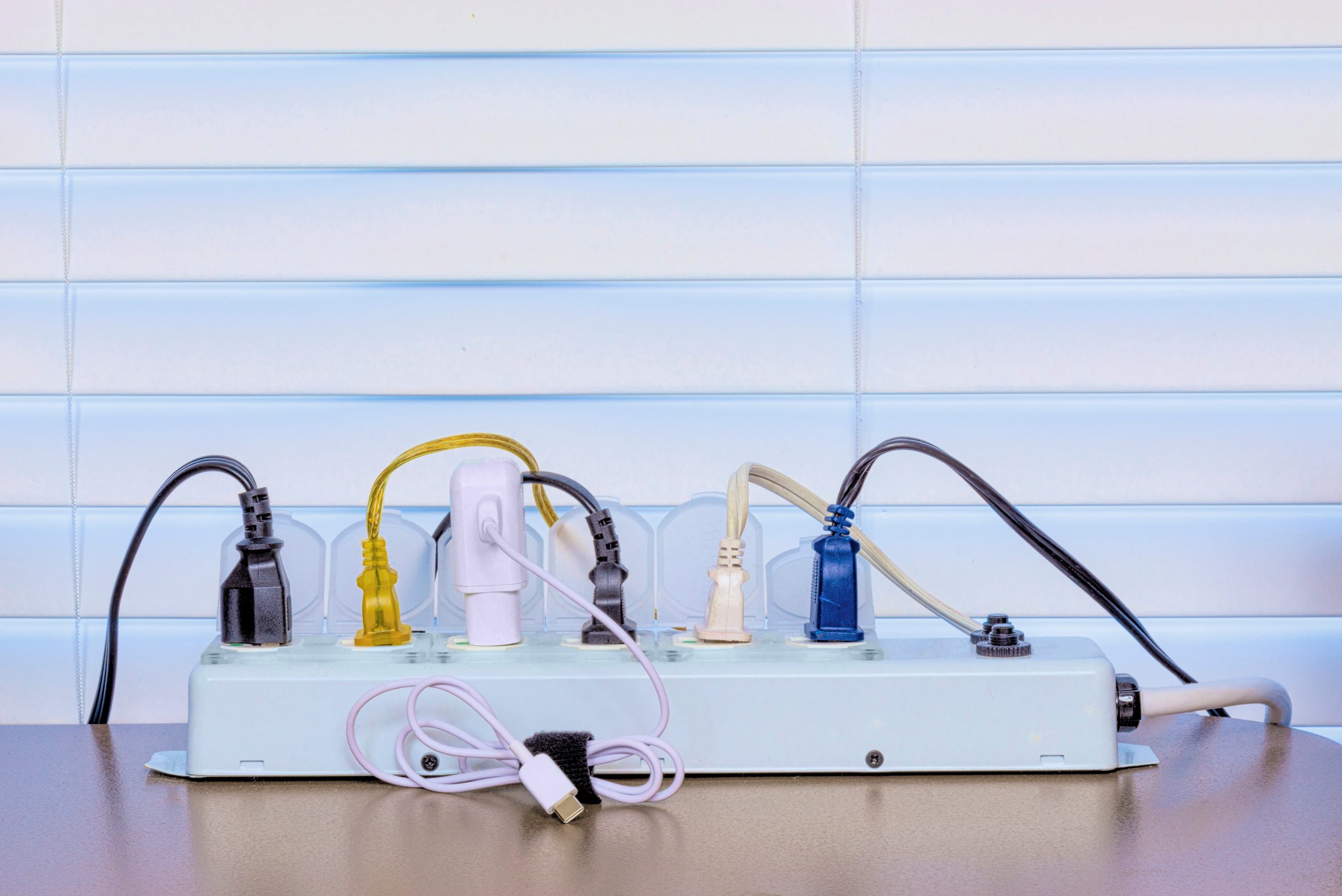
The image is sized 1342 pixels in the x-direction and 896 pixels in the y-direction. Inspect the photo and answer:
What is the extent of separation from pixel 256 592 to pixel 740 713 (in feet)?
1.35

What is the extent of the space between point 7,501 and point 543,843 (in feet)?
3.35

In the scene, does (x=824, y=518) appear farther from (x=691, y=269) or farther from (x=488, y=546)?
(x=691, y=269)

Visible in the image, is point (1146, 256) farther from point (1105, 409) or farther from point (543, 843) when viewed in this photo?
point (543, 843)

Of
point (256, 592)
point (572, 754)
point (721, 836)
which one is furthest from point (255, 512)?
point (721, 836)

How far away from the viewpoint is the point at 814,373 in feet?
4.40

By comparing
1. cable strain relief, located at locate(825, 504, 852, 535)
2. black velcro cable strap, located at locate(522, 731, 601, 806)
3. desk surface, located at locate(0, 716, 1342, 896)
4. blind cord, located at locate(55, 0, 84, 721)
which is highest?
blind cord, located at locate(55, 0, 84, 721)

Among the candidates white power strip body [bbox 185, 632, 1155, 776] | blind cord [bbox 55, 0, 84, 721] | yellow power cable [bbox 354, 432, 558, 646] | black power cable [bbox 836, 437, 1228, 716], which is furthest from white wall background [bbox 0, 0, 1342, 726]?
white power strip body [bbox 185, 632, 1155, 776]

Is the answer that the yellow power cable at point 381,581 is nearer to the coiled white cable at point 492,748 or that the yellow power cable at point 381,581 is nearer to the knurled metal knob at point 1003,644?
the coiled white cable at point 492,748

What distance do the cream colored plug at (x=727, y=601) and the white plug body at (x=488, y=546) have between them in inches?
6.2

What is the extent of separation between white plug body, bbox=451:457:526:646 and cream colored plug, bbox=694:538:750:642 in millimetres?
158

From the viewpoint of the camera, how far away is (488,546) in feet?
2.81

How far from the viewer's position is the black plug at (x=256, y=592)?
882mm

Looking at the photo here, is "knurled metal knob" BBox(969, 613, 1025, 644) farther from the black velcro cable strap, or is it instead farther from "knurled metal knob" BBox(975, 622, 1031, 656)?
the black velcro cable strap

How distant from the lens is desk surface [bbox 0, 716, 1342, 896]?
623mm
